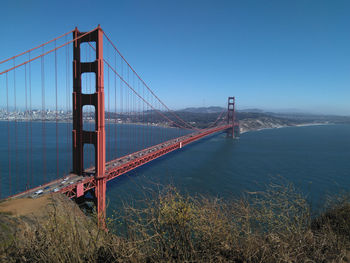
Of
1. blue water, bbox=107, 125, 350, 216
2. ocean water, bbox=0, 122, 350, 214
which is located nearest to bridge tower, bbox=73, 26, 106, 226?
blue water, bbox=107, 125, 350, 216

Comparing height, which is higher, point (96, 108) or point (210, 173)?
point (96, 108)

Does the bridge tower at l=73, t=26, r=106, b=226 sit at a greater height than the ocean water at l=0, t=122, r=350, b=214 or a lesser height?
greater

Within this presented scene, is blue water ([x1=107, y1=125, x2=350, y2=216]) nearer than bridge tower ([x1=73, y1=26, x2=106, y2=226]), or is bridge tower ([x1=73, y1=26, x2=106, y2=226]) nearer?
bridge tower ([x1=73, y1=26, x2=106, y2=226])

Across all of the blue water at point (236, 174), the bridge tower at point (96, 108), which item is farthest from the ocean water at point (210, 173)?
the bridge tower at point (96, 108)

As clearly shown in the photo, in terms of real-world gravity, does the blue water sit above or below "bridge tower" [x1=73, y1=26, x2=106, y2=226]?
below

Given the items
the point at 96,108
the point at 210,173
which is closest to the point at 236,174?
the point at 210,173

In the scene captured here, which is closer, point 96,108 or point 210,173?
point 96,108

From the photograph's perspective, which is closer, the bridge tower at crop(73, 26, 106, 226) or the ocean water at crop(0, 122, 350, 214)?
the bridge tower at crop(73, 26, 106, 226)

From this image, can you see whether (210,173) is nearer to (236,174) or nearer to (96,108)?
(236,174)

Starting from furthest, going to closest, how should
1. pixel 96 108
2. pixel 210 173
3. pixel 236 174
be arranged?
1. pixel 210 173
2. pixel 236 174
3. pixel 96 108

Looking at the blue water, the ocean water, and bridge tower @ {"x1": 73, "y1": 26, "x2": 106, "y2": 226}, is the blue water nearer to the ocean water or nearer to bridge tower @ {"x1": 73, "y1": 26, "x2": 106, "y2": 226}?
the ocean water
